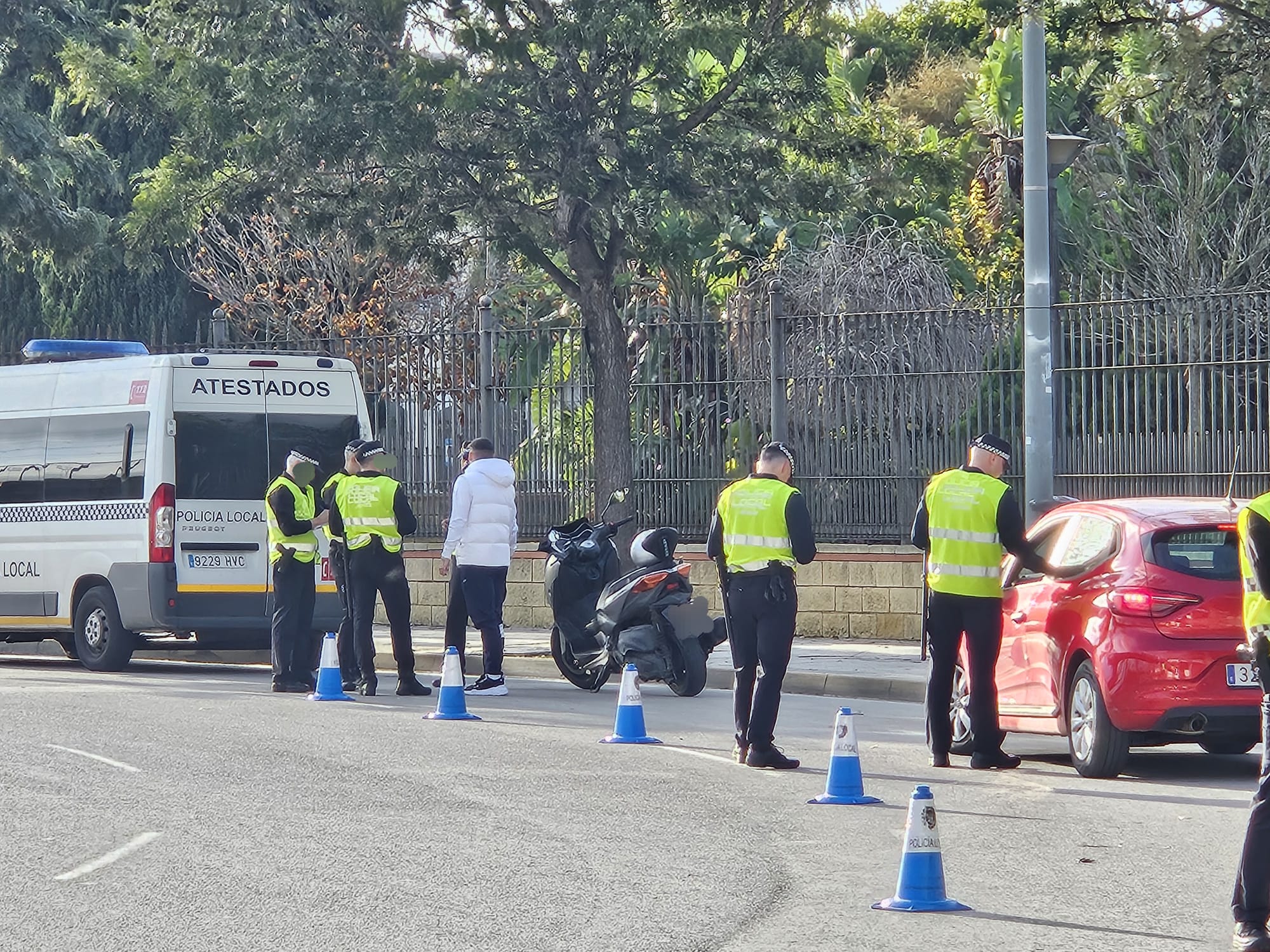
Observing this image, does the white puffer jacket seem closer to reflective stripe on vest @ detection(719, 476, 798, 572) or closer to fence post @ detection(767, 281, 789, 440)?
reflective stripe on vest @ detection(719, 476, 798, 572)

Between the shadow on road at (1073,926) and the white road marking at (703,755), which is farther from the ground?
the white road marking at (703,755)

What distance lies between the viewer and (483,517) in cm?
1555

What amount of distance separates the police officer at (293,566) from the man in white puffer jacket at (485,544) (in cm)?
112

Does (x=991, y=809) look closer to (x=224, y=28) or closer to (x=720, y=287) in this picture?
(x=224, y=28)

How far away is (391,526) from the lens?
15133mm

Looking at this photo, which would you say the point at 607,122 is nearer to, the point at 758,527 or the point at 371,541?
the point at 371,541

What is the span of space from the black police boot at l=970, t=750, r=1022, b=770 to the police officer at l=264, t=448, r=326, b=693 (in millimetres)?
6158

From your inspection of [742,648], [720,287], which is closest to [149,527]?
[742,648]

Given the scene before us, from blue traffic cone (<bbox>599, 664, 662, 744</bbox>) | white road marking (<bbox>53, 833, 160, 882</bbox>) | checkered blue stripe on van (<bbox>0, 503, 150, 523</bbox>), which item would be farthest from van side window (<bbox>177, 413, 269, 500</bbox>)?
white road marking (<bbox>53, 833, 160, 882</bbox>)

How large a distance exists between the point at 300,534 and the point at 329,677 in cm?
133

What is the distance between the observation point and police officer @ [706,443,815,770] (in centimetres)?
1120

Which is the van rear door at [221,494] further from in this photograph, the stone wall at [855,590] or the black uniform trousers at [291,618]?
the stone wall at [855,590]

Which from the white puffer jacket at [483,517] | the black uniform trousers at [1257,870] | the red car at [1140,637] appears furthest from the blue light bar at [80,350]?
the black uniform trousers at [1257,870]

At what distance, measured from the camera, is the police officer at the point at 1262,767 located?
6.36 meters
